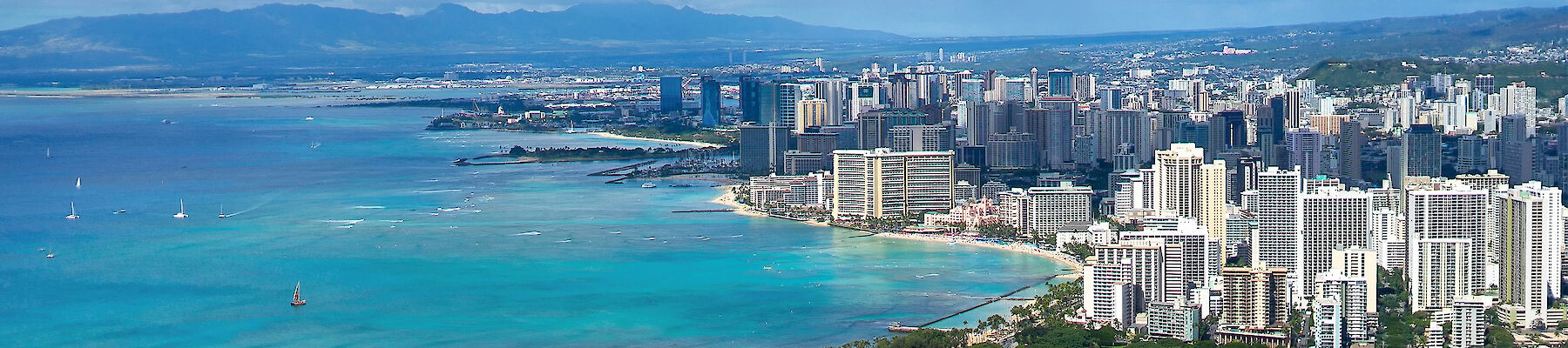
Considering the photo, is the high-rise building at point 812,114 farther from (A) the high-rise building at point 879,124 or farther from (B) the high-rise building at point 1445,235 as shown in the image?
(B) the high-rise building at point 1445,235

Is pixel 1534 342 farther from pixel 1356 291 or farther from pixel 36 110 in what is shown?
pixel 36 110

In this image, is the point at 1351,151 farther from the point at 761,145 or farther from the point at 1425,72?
the point at 1425,72

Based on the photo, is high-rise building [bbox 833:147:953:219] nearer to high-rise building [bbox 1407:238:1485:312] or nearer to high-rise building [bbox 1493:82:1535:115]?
high-rise building [bbox 1407:238:1485:312]

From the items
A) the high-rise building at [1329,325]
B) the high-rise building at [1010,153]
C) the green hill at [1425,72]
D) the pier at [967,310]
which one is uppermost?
the green hill at [1425,72]

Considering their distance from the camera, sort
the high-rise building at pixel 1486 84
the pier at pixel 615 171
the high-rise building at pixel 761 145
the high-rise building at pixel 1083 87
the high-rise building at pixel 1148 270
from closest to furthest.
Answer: the high-rise building at pixel 1148 270, the pier at pixel 615 171, the high-rise building at pixel 761 145, the high-rise building at pixel 1486 84, the high-rise building at pixel 1083 87

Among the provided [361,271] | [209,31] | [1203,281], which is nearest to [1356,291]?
[1203,281]

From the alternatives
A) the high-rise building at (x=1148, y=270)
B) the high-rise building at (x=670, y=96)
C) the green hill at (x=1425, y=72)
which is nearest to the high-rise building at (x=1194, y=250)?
the high-rise building at (x=1148, y=270)

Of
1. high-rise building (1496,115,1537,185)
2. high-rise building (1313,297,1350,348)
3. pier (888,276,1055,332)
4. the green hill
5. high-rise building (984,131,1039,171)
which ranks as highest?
the green hill

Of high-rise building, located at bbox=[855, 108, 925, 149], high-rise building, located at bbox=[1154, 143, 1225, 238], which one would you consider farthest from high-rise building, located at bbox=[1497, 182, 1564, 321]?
high-rise building, located at bbox=[855, 108, 925, 149]
